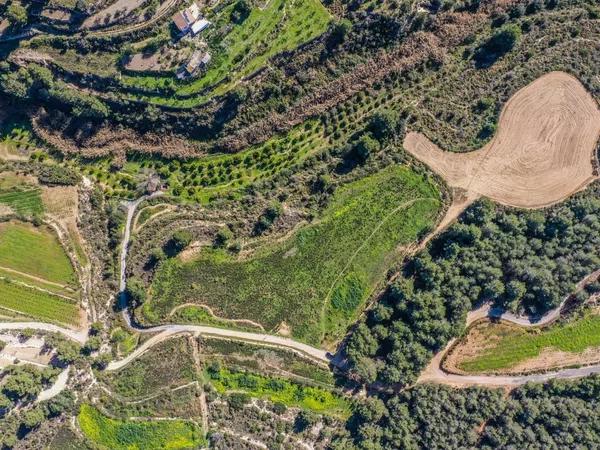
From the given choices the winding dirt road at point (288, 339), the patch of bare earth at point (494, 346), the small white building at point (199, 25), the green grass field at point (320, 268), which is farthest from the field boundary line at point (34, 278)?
the patch of bare earth at point (494, 346)

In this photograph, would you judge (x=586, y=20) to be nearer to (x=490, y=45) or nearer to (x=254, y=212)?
(x=490, y=45)

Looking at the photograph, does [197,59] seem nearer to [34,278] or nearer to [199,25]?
[199,25]

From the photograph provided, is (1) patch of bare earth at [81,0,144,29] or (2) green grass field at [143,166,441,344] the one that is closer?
(1) patch of bare earth at [81,0,144,29]

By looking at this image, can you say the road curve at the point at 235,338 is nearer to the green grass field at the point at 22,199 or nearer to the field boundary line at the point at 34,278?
the field boundary line at the point at 34,278

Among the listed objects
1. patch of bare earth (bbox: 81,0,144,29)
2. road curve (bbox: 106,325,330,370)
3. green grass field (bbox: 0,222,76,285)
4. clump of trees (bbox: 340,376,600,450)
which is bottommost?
clump of trees (bbox: 340,376,600,450)

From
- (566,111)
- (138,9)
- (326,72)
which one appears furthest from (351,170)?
(138,9)

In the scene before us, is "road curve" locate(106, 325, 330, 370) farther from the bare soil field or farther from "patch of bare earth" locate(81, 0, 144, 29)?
"patch of bare earth" locate(81, 0, 144, 29)

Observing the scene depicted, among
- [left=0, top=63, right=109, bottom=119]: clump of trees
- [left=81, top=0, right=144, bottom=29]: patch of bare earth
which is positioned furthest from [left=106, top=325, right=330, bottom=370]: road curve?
[left=81, top=0, right=144, bottom=29]: patch of bare earth
